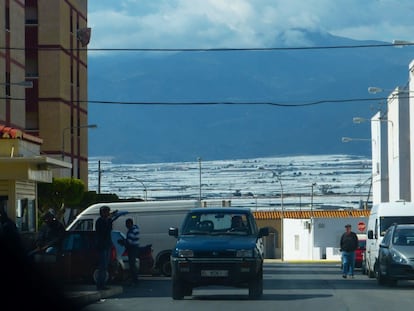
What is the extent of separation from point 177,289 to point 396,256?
744 cm

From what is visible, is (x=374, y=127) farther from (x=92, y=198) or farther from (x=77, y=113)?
(x=92, y=198)

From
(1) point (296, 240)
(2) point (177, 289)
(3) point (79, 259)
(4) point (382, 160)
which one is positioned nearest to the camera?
(2) point (177, 289)

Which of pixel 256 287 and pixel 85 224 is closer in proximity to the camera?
pixel 256 287

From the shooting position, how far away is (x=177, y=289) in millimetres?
23125

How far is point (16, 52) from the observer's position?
52969 millimetres

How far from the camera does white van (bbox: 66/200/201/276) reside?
34875mm

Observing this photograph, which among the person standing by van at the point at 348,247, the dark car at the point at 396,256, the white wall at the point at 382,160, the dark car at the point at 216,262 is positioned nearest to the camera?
the dark car at the point at 216,262

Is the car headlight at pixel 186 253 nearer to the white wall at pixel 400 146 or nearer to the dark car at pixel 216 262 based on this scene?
the dark car at pixel 216 262

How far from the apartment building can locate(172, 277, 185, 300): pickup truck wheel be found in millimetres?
28034

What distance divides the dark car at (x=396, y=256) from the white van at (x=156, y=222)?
7.54 m

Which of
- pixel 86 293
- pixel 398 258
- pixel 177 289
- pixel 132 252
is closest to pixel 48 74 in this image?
pixel 132 252

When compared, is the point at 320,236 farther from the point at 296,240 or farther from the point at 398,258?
the point at 398,258

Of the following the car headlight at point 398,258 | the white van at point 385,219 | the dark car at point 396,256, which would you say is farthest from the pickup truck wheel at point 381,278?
the white van at point 385,219

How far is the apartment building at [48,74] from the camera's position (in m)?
51.9
